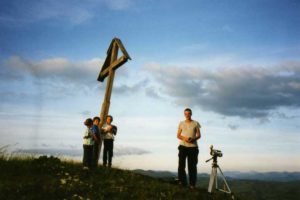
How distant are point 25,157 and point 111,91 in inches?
169

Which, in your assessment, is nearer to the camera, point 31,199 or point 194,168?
point 31,199

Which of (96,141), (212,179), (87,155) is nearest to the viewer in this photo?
(212,179)

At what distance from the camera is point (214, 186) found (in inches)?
486

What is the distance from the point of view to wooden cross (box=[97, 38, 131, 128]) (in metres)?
13.7

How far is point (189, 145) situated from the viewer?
40.3 feet

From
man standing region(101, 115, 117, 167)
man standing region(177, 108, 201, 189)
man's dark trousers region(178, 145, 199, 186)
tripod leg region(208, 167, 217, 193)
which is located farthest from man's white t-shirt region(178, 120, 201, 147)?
man standing region(101, 115, 117, 167)

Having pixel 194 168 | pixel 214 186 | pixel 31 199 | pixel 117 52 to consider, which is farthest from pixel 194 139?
pixel 31 199

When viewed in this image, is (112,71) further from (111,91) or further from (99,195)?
(99,195)

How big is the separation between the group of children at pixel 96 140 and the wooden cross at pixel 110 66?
0.34 m

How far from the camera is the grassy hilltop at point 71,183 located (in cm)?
903

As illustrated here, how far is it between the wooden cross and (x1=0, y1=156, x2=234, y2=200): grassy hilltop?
262 centimetres

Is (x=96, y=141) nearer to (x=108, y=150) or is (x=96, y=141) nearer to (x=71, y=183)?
(x=108, y=150)

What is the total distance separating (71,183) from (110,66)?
5932 millimetres

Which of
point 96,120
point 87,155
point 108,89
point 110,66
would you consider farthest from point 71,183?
point 110,66
